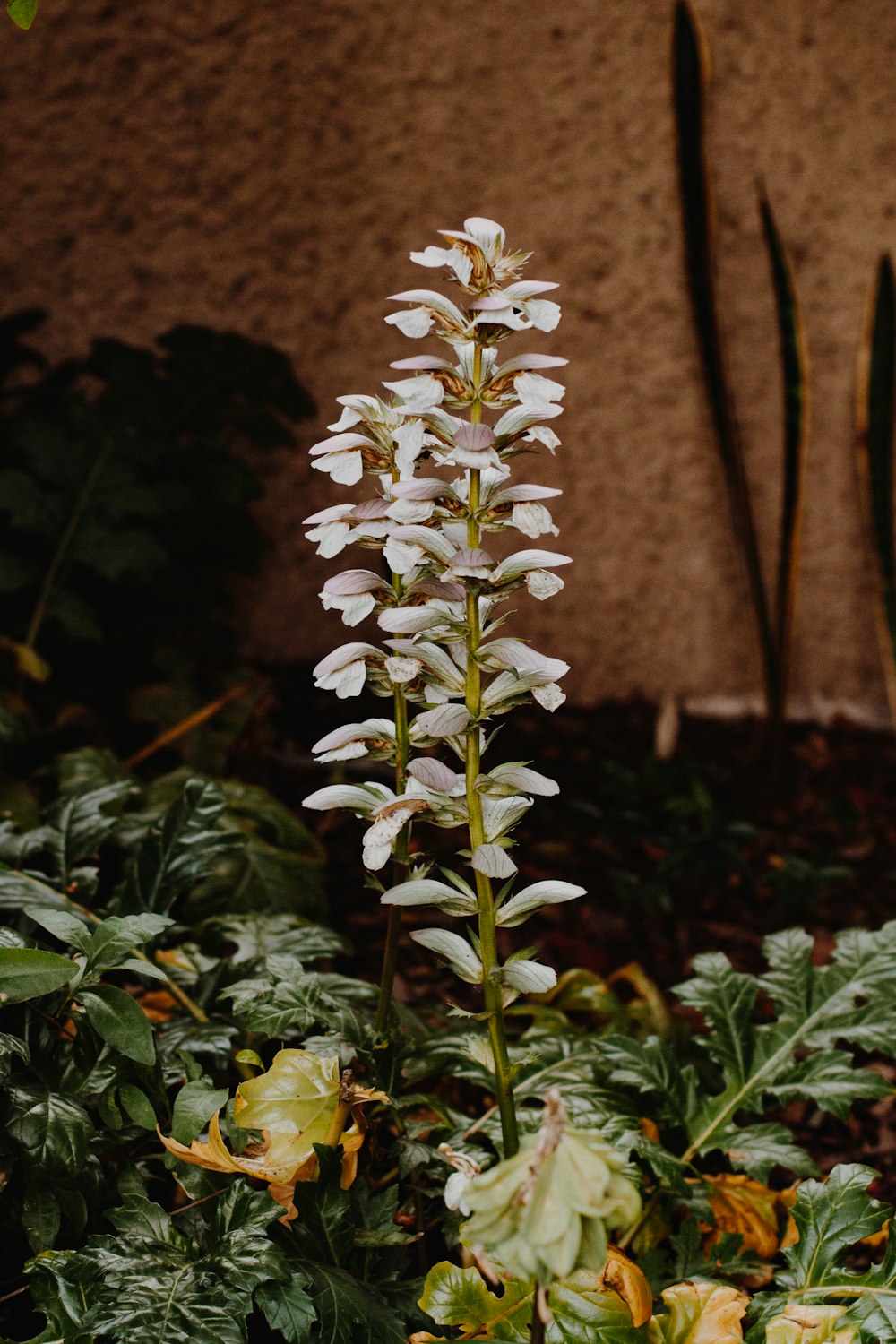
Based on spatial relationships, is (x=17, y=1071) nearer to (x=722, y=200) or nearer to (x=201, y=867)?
(x=201, y=867)

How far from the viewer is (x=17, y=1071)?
843 mm

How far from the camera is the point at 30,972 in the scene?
0.74 m

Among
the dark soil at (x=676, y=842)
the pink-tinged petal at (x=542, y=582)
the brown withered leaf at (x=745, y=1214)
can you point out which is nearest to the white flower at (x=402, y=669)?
the pink-tinged petal at (x=542, y=582)

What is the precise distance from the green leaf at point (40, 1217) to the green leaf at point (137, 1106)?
0.08 m

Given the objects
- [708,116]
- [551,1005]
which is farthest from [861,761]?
[708,116]

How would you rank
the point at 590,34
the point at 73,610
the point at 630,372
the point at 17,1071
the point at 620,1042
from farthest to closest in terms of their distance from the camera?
the point at 630,372
the point at 590,34
the point at 73,610
the point at 620,1042
the point at 17,1071

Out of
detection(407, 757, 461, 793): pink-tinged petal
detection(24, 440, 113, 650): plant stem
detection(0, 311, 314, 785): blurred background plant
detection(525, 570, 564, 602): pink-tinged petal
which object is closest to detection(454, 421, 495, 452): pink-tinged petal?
detection(525, 570, 564, 602): pink-tinged petal

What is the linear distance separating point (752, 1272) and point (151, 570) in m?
1.52

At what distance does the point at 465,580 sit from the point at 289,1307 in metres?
0.55

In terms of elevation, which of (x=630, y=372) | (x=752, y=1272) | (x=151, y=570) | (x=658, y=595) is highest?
(x=630, y=372)

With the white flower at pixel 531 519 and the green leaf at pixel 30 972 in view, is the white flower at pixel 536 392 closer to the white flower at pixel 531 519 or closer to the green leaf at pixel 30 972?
the white flower at pixel 531 519

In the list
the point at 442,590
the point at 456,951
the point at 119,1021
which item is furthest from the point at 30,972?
the point at 442,590

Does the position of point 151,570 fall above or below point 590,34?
below

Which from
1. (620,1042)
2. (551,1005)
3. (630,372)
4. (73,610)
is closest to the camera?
(620,1042)
